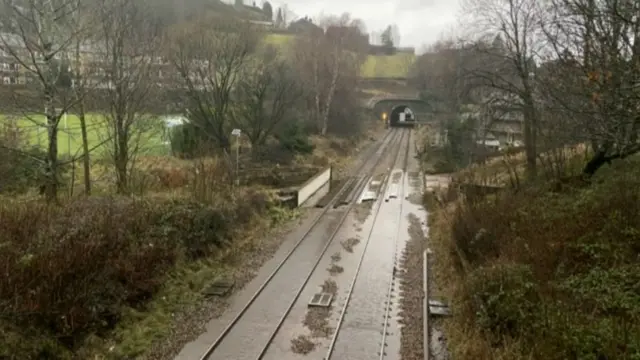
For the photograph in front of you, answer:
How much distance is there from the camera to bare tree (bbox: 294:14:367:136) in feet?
141

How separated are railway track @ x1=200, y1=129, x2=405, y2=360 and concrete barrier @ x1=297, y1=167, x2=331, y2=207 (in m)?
3.55

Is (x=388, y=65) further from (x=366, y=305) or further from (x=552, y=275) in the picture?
(x=552, y=275)

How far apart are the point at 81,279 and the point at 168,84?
2220 centimetres

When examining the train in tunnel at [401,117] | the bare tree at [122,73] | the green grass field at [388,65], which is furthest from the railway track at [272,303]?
the green grass field at [388,65]

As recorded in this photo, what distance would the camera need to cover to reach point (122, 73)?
17641 millimetres

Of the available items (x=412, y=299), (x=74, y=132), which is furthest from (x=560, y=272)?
(x=74, y=132)

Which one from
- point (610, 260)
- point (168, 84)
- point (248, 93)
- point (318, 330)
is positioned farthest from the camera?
point (248, 93)

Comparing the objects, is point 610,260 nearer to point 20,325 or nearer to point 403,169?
point 20,325

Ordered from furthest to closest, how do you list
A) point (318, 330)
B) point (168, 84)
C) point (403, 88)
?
1. point (403, 88)
2. point (168, 84)
3. point (318, 330)

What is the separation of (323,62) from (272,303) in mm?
34435

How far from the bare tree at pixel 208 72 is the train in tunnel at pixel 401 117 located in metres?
47.8

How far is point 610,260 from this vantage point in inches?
355

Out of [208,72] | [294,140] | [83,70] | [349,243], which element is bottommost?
[349,243]

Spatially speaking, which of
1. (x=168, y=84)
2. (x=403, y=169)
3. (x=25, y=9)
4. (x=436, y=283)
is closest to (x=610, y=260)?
(x=436, y=283)
